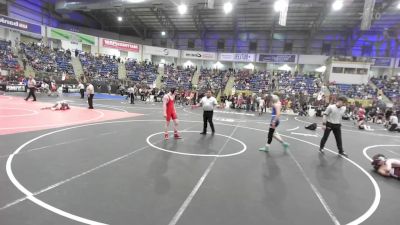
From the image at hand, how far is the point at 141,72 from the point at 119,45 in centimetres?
574

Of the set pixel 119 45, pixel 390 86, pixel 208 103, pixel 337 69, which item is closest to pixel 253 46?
pixel 337 69

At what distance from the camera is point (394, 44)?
35750 mm

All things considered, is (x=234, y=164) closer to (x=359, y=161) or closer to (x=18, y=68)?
(x=359, y=161)

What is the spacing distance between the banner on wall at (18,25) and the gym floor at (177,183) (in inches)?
1020

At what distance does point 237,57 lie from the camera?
131 ft

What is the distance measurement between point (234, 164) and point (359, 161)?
3956mm

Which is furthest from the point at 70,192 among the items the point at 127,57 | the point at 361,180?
the point at 127,57

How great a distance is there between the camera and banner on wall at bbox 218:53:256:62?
130ft

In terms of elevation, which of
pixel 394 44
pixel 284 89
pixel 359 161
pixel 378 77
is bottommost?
pixel 359 161

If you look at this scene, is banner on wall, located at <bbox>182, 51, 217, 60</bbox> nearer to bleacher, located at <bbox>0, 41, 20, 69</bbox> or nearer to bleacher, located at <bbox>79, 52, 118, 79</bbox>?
bleacher, located at <bbox>79, 52, 118, 79</bbox>

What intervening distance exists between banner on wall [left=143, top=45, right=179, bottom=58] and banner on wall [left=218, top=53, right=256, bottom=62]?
23.2 ft

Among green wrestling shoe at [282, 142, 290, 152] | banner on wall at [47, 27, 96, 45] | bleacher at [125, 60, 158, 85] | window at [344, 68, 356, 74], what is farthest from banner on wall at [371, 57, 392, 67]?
banner on wall at [47, 27, 96, 45]

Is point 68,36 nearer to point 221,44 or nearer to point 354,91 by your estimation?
point 221,44

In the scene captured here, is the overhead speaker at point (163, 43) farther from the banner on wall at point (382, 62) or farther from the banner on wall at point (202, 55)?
the banner on wall at point (382, 62)
